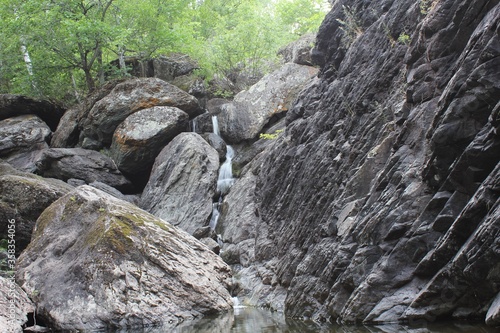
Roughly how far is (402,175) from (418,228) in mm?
1172

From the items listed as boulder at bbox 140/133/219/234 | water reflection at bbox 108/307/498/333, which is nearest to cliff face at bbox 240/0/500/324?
water reflection at bbox 108/307/498/333

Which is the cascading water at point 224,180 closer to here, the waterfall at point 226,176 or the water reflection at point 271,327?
the waterfall at point 226,176

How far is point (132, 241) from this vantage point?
35.8 ft

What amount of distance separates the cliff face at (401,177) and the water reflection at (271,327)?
0.29 m

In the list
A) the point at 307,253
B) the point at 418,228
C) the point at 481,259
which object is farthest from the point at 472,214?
the point at 307,253

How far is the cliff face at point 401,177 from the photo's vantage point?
227 inches

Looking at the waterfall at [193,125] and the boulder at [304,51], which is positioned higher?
the boulder at [304,51]

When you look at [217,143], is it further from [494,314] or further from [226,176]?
[494,314]

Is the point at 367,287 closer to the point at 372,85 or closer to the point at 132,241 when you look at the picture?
the point at 372,85

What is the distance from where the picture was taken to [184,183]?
786 inches

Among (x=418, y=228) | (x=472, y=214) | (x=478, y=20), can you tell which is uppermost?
(x=478, y=20)

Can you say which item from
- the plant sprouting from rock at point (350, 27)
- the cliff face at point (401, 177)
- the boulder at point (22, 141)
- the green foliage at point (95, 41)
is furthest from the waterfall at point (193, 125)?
the plant sprouting from rock at point (350, 27)

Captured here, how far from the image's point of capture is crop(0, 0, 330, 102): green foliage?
22.9m

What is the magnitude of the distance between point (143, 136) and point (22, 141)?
6.70 metres
